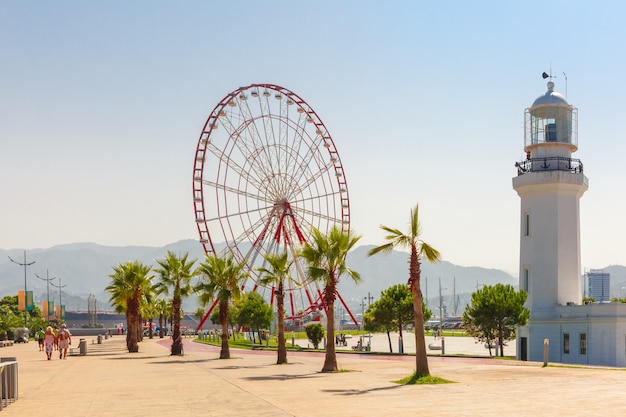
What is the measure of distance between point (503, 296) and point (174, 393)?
32.9 meters

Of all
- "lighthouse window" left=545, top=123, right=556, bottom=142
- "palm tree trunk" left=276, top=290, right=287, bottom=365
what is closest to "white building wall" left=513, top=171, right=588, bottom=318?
"lighthouse window" left=545, top=123, right=556, bottom=142

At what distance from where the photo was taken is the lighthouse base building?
4844cm

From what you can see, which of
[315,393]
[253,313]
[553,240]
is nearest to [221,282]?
[553,240]

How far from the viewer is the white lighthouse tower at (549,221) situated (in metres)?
50.1

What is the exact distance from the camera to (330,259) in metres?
34.7

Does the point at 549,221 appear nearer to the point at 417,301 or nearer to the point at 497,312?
the point at 497,312

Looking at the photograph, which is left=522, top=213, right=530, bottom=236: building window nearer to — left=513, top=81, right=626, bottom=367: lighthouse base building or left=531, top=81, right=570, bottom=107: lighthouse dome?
left=513, top=81, right=626, bottom=367: lighthouse base building

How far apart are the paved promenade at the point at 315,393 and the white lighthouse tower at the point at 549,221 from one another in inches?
654

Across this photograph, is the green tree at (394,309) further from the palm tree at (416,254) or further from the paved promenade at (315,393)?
the palm tree at (416,254)

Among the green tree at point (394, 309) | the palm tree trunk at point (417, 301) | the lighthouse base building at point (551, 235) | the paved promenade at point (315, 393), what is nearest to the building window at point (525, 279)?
the lighthouse base building at point (551, 235)

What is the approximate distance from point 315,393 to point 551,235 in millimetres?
30451

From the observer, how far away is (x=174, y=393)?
79.0 ft

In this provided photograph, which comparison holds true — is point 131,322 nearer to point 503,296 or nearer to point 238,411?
point 503,296

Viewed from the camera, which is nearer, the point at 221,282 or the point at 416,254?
the point at 416,254
